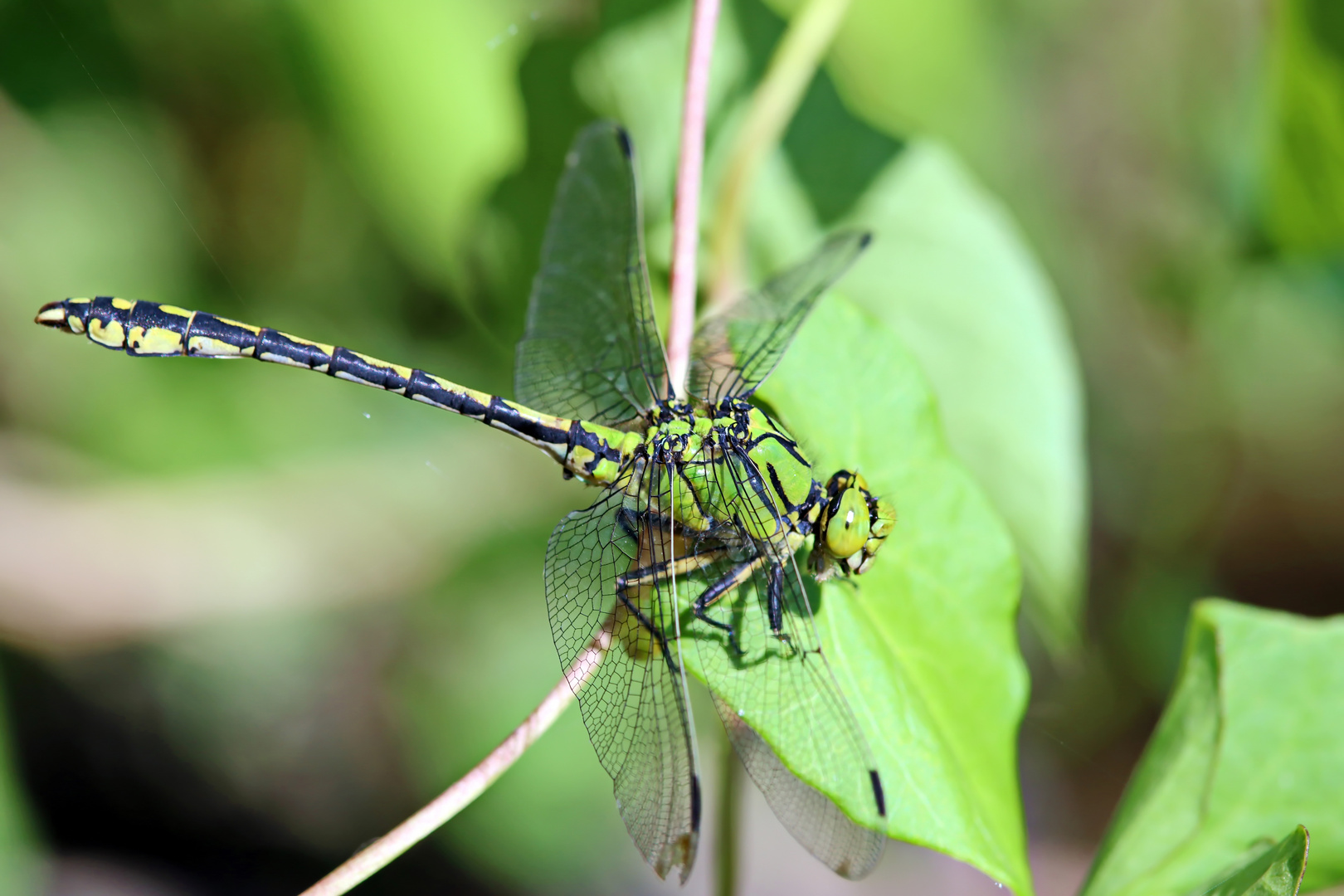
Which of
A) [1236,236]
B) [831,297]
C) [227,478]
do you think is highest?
[227,478]

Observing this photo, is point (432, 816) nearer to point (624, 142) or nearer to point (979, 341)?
point (624, 142)

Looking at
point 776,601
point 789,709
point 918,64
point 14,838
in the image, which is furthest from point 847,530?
point 14,838

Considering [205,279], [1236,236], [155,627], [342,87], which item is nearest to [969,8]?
[1236,236]

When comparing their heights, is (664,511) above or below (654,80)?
below

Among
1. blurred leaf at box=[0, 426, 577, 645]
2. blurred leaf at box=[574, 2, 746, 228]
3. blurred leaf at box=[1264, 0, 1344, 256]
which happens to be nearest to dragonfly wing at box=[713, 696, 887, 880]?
blurred leaf at box=[574, 2, 746, 228]

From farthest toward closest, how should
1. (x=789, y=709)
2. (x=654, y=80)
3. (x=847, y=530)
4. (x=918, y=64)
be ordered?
1. (x=918, y=64)
2. (x=654, y=80)
3. (x=847, y=530)
4. (x=789, y=709)

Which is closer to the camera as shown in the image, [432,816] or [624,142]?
[432,816]

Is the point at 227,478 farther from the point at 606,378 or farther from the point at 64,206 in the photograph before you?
the point at 606,378
